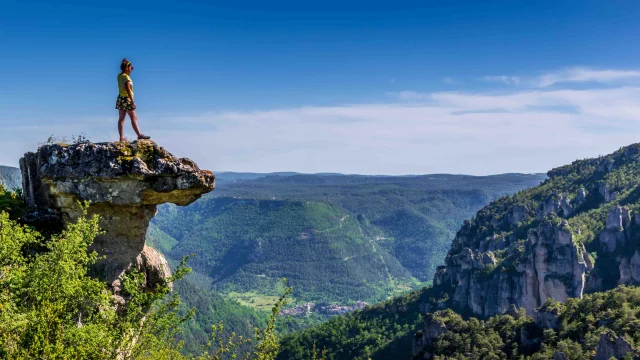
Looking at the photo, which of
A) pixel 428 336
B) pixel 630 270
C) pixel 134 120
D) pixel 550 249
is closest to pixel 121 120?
pixel 134 120

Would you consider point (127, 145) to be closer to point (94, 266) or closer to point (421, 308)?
point (94, 266)

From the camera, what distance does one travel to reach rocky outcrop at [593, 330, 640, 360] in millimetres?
38647

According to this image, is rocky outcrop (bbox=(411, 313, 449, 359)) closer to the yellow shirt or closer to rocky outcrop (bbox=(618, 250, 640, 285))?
rocky outcrop (bbox=(618, 250, 640, 285))

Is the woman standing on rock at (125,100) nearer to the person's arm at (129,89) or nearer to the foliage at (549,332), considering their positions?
the person's arm at (129,89)

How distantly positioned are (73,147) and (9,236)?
3.00 metres

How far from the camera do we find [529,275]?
288ft

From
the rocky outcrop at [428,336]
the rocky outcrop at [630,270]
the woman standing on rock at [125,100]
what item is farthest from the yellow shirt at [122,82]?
the rocky outcrop at [630,270]

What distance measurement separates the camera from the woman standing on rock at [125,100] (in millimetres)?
14961

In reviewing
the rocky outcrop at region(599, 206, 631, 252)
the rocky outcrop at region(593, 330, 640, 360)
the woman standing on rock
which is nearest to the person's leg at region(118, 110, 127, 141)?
the woman standing on rock

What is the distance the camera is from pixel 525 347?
50.1m

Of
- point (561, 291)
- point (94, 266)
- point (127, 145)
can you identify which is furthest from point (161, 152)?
point (561, 291)

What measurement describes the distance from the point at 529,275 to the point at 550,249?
18.9ft

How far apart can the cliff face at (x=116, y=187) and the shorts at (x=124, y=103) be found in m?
1.44

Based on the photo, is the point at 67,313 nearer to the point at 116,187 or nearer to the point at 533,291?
the point at 116,187
